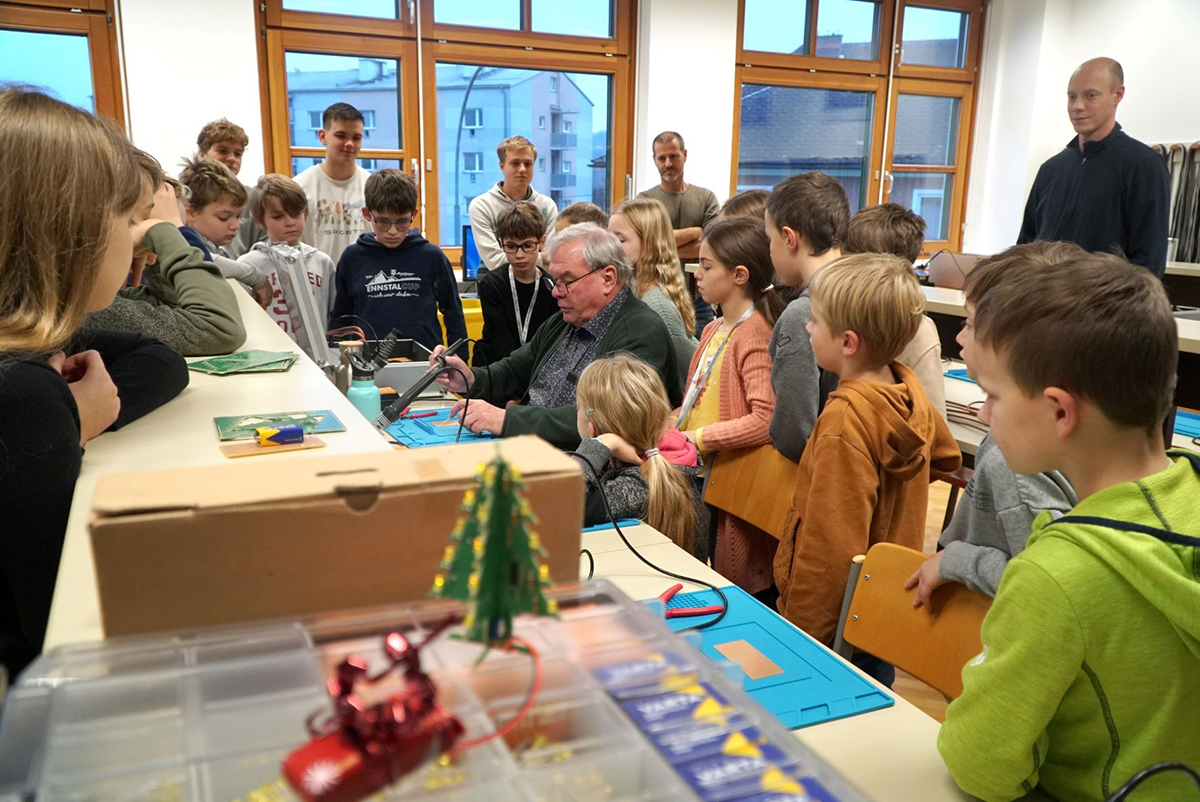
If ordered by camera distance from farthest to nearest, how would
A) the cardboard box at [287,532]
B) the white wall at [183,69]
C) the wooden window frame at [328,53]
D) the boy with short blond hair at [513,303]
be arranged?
1. the wooden window frame at [328,53]
2. the white wall at [183,69]
3. the boy with short blond hair at [513,303]
4. the cardboard box at [287,532]

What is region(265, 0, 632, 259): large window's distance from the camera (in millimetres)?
5680

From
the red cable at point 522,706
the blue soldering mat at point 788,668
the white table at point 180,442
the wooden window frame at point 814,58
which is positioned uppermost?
the wooden window frame at point 814,58

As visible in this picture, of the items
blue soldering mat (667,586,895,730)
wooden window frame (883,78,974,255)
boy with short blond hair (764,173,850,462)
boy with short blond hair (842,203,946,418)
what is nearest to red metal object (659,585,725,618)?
blue soldering mat (667,586,895,730)

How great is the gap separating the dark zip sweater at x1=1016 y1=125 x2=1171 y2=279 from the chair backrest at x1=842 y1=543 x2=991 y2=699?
9.98ft

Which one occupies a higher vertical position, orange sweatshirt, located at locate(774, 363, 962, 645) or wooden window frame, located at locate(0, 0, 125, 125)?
wooden window frame, located at locate(0, 0, 125, 125)

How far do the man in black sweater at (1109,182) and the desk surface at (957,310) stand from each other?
0.70 m

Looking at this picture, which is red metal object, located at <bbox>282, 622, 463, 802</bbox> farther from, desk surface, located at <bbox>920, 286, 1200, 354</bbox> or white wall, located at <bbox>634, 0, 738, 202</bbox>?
white wall, located at <bbox>634, 0, 738, 202</bbox>

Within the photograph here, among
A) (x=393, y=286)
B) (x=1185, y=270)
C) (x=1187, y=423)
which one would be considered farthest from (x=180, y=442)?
(x=1185, y=270)

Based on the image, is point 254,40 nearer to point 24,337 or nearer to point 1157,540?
point 24,337

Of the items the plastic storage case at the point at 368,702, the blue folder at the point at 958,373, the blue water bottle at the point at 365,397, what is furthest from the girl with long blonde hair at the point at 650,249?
the plastic storage case at the point at 368,702

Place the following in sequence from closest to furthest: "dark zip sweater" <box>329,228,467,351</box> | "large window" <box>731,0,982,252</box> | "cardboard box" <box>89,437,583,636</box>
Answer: "cardboard box" <box>89,437,583,636</box> → "dark zip sweater" <box>329,228,467,351</box> → "large window" <box>731,0,982,252</box>

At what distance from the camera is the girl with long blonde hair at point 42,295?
3.12ft

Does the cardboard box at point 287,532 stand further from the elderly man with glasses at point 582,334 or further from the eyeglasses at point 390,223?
the eyeglasses at point 390,223

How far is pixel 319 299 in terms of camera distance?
3.67 m
